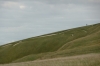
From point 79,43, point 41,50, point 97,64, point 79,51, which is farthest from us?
point 41,50

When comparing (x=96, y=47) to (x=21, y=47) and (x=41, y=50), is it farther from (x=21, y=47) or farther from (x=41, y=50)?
(x=21, y=47)

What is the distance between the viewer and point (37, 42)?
4395 inches

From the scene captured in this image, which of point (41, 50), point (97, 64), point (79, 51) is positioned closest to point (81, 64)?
point (97, 64)

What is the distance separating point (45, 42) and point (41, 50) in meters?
6.69

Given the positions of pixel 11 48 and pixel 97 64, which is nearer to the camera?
pixel 97 64

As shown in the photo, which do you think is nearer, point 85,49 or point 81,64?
point 81,64

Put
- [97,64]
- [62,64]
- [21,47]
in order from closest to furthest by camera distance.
A: 1. [97,64]
2. [62,64]
3. [21,47]

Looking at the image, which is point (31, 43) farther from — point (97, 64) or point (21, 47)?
point (97, 64)

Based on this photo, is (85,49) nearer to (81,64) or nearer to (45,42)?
(81,64)

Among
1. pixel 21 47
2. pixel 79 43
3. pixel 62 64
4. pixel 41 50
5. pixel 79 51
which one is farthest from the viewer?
pixel 21 47

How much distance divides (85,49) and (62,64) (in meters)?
23.0

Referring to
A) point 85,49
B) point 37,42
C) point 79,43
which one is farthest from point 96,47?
point 37,42

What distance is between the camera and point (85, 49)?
179 feet

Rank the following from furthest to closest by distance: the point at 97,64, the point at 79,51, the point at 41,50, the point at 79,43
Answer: the point at 41,50 < the point at 79,43 < the point at 79,51 < the point at 97,64
